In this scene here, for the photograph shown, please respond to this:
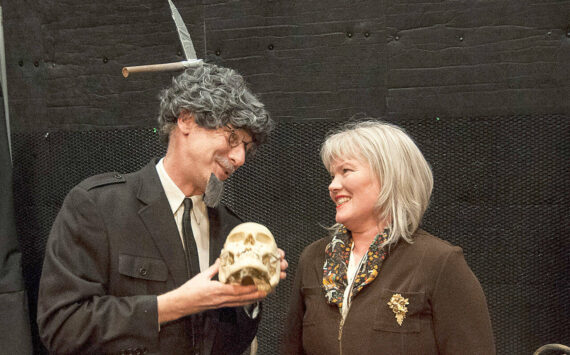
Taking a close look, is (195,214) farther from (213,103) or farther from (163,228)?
(213,103)

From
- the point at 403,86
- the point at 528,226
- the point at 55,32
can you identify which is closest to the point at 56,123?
the point at 55,32

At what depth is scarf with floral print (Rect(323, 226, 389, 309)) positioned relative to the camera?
65.7 inches

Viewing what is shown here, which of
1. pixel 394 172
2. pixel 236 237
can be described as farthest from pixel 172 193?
pixel 394 172

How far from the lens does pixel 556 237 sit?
2205 millimetres

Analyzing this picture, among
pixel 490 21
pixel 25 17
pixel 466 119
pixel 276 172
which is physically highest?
pixel 25 17

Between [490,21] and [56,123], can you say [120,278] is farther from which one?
[490,21]

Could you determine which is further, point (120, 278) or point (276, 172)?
point (276, 172)

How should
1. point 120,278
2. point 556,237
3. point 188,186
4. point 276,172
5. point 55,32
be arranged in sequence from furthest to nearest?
point 55,32
point 276,172
point 556,237
point 188,186
point 120,278

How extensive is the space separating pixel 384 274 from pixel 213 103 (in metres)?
0.77

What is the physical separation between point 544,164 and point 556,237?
0.31 meters

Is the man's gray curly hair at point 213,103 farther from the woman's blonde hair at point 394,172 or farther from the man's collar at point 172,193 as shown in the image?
the woman's blonde hair at point 394,172

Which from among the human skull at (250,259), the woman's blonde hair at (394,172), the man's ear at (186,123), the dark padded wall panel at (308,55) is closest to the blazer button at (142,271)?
the human skull at (250,259)

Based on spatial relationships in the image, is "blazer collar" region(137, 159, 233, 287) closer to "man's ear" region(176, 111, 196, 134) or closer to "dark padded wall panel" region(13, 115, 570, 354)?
"man's ear" region(176, 111, 196, 134)

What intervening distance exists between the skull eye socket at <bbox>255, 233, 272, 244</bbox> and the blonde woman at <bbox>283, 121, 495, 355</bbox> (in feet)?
0.93
